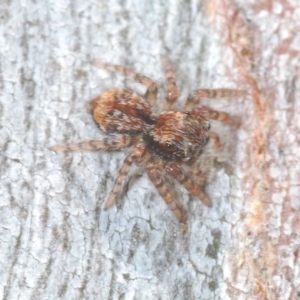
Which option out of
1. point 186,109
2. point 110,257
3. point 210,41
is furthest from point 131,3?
point 110,257

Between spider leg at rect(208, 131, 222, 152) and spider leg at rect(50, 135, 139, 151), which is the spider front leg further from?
spider leg at rect(208, 131, 222, 152)

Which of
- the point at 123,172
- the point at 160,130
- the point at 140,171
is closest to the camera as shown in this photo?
the point at 123,172

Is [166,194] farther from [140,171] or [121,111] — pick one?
[121,111]

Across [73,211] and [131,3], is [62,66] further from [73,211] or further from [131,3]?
[73,211]

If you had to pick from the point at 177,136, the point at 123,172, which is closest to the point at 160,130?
the point at 177,136

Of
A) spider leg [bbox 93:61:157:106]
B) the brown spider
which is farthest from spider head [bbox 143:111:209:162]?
spider leg [bbox 93:61:157:106]

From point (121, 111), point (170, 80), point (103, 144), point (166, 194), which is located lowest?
point (166, 194)
